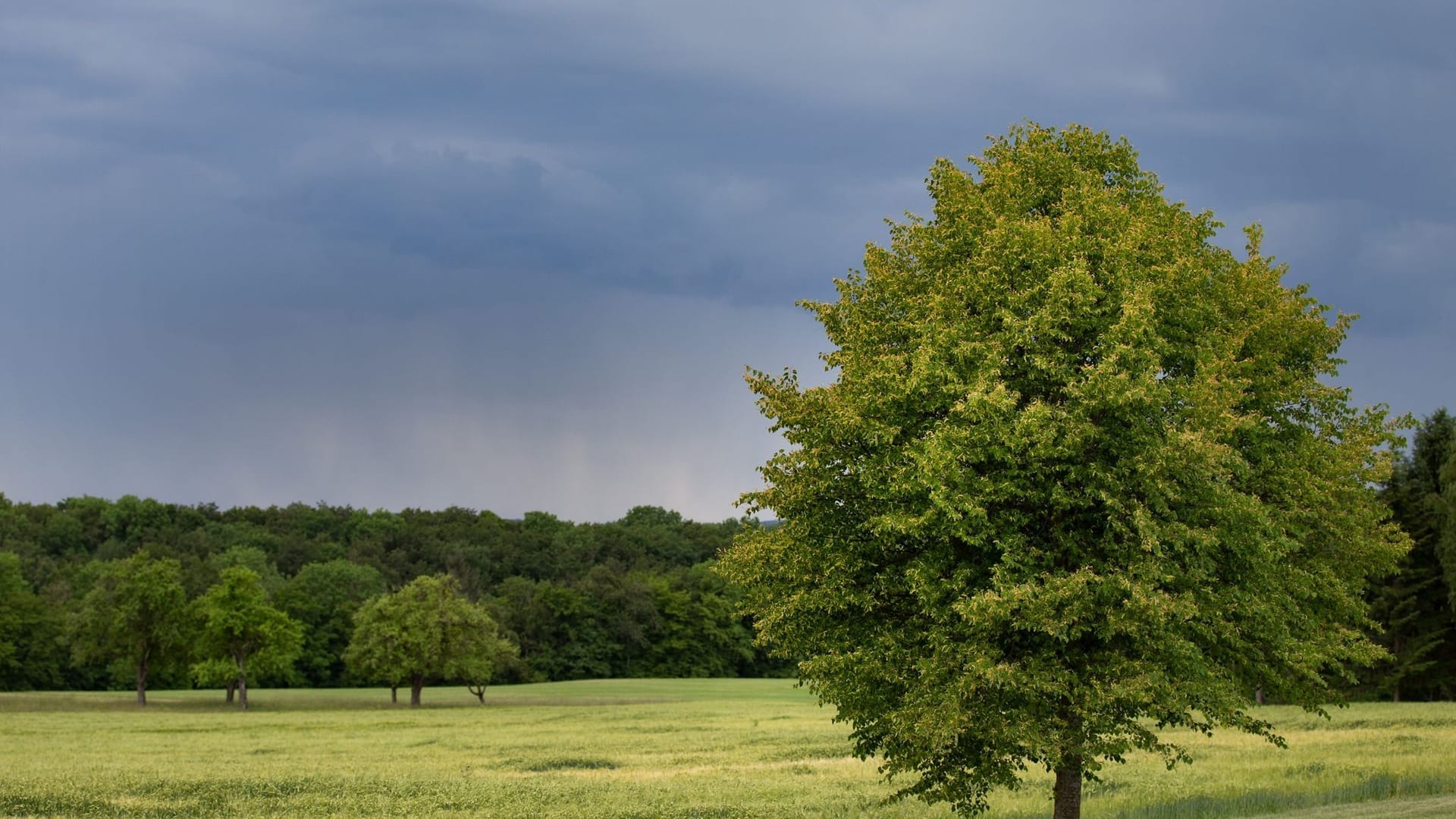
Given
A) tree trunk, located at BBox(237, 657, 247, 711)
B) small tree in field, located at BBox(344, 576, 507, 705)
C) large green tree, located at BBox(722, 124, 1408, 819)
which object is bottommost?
tree trunk, located at BBox(237, 657, 247, 711)

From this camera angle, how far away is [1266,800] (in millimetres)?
29359

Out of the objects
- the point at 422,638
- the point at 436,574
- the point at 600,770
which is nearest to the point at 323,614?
the point at 436,574

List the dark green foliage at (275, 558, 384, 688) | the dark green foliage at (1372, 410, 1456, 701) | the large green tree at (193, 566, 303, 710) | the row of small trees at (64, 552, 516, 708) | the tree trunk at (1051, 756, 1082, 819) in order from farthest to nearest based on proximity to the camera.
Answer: the dark green foliage at (275, 558, 384, 688) < the row of small trees at (64, 552, 516, 708) < the large green tree at (193, 566, 303, 710) < the dark green foliage at (1372, 410, 1456, 701) < the tree trunk at (1051, 756, 1082, 819)

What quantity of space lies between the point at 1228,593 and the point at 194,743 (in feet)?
183

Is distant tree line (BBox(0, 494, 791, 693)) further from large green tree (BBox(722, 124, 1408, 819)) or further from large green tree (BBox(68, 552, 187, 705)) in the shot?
large green tree (BBox(722, 124, 1408, 819))

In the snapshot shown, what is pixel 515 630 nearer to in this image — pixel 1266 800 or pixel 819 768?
pixel 819 768

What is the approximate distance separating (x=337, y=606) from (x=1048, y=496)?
138 metres

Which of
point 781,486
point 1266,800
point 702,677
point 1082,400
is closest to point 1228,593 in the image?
point 1082,400

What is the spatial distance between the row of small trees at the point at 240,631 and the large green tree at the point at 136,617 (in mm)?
70

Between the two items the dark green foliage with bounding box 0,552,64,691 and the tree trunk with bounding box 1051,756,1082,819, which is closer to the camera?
the tree trunk with bounding box 1051,756,1082,819

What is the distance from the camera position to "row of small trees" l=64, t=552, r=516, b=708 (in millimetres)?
93375

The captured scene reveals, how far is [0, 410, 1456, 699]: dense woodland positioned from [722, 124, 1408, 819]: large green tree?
2455 inches

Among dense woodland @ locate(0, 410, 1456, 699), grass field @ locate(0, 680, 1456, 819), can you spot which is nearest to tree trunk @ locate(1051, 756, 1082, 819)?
grass field @ locate(0, 680, 1456, 819)

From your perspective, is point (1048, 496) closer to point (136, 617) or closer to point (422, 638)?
point (422, 638)
